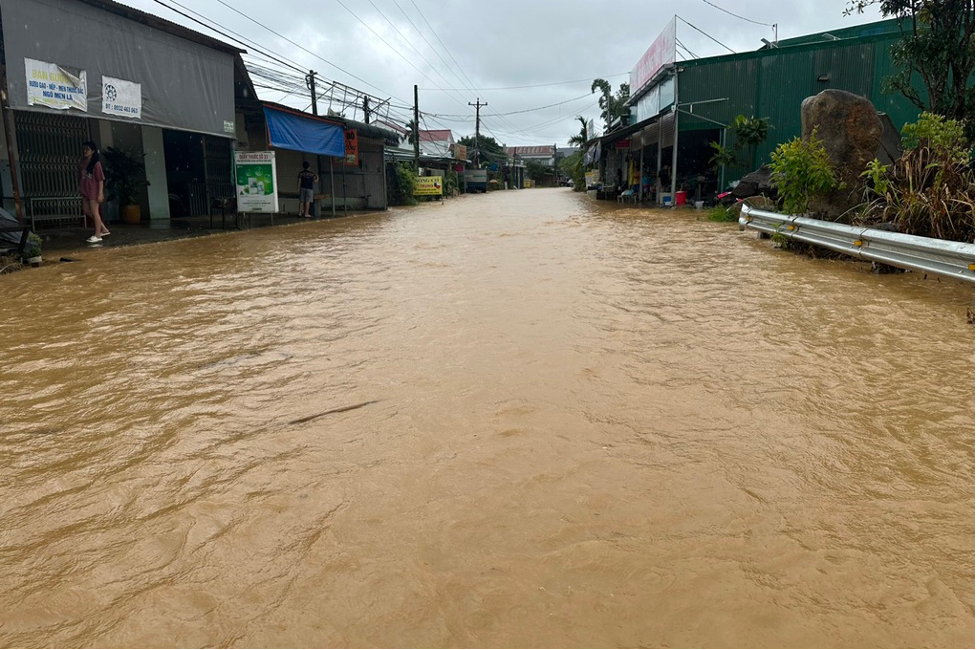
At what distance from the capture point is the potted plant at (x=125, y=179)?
48.3ft

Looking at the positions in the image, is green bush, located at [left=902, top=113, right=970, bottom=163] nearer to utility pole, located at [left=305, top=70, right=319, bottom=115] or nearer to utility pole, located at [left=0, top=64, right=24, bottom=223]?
utility pole, located at [left=0, top=64, right=24, bottom=223]

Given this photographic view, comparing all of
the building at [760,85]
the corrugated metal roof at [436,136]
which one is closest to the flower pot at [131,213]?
the building at [760,85]

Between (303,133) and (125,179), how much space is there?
177 inches

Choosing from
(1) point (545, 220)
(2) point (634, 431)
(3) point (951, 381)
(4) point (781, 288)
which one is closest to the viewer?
(2) point (634, 431)

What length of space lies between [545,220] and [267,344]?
540 inches

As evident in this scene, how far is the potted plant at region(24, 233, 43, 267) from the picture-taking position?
29.2 ft

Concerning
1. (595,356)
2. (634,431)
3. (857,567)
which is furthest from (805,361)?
(857,567)

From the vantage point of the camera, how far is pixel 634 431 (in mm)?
3326

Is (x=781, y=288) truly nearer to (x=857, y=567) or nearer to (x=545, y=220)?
(x=857, y=567)

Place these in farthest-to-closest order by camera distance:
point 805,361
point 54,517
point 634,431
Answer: point 805,361, point 634,431, point 54,517

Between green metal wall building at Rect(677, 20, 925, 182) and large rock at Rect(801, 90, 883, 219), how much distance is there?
11.2 metres

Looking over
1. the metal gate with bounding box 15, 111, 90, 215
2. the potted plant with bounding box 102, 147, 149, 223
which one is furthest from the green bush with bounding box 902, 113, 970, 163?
the potted plant with bounding box 102, 147, 149, 223

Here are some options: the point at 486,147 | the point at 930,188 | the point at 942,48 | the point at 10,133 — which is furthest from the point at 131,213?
the point at 486,147

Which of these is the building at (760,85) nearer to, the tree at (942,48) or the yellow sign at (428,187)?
the tree at (942,48)
